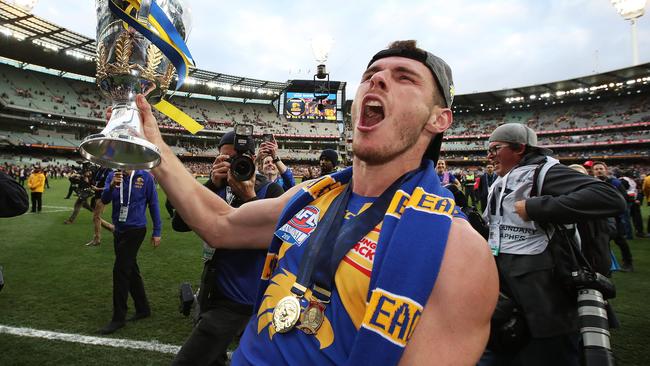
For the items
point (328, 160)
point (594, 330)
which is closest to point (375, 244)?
point (594, 330)

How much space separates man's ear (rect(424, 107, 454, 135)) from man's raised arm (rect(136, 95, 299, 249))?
748 millimetres

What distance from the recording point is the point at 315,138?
66.9 metres

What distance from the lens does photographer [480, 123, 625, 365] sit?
1.94m

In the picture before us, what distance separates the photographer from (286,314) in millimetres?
1121

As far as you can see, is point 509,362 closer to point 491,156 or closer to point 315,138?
point 491,156

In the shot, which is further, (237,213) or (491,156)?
(491,156)

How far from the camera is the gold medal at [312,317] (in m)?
1.07

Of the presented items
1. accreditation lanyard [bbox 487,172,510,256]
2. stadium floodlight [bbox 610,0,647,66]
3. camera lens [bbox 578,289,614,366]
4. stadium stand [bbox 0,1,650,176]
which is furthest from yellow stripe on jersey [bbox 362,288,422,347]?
stadium stand [bbox 0,1,650,176]

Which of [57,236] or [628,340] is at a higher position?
[628,340]

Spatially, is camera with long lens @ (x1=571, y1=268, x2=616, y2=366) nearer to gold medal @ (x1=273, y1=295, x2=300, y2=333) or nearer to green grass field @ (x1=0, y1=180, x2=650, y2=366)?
gold medal @ (x1=273, y1=295, x2=300, y2=333)

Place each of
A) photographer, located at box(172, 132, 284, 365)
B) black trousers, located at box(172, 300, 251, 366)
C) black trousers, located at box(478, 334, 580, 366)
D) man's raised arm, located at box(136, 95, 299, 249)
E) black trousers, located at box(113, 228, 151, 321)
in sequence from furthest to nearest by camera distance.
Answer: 1. black trousers, located at box(113, 228, 151, 321)
2. photographer, located at box(172, 132, 284, 365)
3. black trousers, located at box(172, 300, 251, 366)
4. black trousers, located at box(478, 334, 580, 366)
5. man's raised arm, located at box(136, 95, 299, 249)

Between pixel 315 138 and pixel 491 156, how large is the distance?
64.7 metres

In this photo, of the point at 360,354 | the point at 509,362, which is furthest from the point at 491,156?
the point at 360,354

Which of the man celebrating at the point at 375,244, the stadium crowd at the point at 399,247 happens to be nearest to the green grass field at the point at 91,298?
the stadium crowd at the point at 399,247
